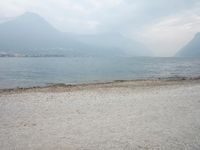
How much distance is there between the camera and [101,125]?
10266 mm

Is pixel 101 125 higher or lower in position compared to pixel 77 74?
lower

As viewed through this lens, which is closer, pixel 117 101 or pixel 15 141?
pixel 15 141

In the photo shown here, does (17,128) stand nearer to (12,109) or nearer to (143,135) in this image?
(12,109)

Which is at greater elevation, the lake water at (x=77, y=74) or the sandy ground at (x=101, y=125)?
the lake water at (x=77, y=74)

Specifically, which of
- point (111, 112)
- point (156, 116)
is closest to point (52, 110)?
point (111, 112)

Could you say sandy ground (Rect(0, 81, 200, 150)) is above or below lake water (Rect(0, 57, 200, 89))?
below

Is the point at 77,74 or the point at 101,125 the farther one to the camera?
the point at 77,74

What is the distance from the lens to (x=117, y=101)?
16.2 m

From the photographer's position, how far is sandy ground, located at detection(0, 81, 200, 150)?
26.3 ft

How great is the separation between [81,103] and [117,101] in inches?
102

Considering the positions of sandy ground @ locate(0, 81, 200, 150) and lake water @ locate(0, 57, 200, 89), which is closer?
sandy ground @ locate(0, 81, 200, 150)

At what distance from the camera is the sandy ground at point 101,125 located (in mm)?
8023

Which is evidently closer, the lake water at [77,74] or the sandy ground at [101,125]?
the sandy ground at [101,125]

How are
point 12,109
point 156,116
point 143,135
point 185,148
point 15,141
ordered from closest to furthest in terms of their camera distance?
1. point 185,148
2. point 15,141
3. point 143,135
4. point 156,116
5. point 12,109
